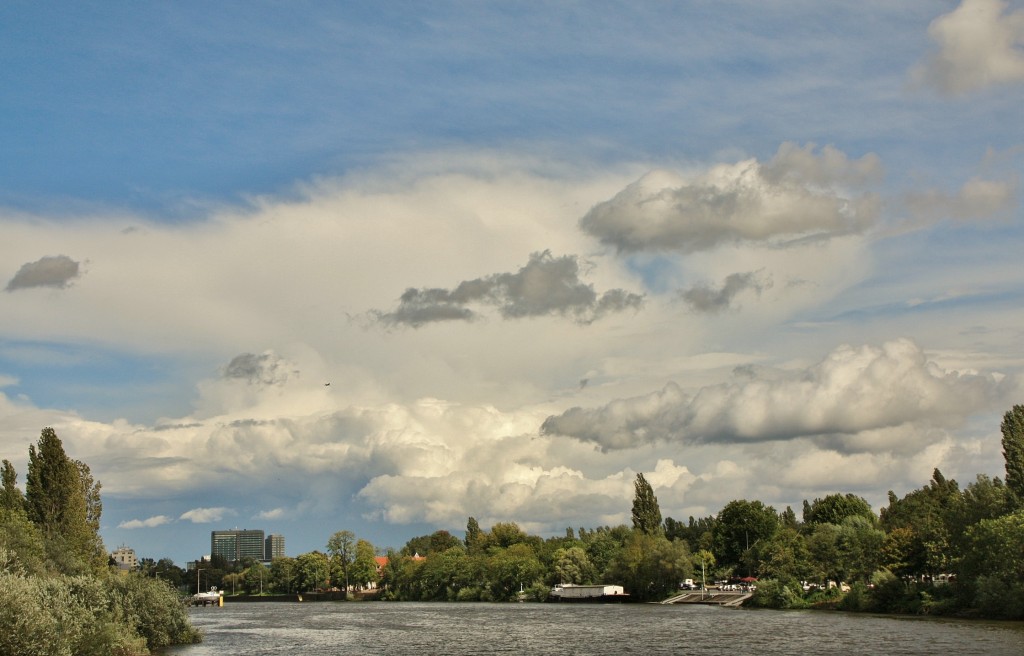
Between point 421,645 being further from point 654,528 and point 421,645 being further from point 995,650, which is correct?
point 654,528

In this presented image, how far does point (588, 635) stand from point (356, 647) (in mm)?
21067

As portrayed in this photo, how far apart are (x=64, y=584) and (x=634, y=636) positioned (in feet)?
154

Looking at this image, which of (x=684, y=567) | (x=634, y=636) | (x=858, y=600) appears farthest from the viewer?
(x=684, y=567)

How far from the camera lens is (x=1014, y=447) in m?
120

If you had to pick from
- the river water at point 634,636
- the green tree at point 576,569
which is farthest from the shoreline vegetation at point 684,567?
the green tree at point 576,569

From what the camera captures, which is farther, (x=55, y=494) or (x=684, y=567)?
(x=684, y=567)

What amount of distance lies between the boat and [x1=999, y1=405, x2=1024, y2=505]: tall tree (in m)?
73.6

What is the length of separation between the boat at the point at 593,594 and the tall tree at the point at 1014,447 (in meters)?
73.6

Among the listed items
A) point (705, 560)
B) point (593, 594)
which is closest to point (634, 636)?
point (593, 594)

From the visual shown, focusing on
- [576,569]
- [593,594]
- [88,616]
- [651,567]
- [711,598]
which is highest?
[88,616]

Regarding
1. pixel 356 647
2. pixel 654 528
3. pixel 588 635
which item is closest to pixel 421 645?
pixel 356 647

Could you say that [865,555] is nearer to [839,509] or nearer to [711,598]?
[711,598]

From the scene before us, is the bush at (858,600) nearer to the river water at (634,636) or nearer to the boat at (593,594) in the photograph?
the river water at (634,636)

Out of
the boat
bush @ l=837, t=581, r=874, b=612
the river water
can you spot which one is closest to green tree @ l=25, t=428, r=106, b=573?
the river water
